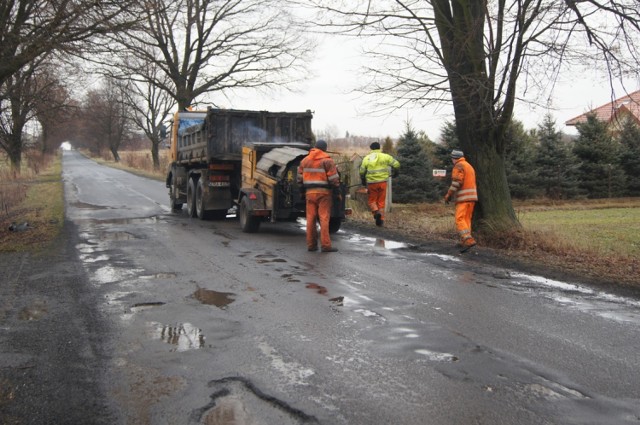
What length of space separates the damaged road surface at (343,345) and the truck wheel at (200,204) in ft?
19.9

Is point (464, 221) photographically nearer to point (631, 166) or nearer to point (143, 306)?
point (143, 306)

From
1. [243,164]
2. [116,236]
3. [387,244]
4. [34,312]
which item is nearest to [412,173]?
[243,164]

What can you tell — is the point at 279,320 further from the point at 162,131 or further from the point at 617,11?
the point at 162,131

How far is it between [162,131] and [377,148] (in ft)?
26.8

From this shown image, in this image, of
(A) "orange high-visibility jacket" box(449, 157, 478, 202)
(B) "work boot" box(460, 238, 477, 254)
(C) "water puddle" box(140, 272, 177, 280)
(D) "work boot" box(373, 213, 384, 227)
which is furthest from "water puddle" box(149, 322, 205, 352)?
(D) "work boot" box(373, 213, 384, 227)

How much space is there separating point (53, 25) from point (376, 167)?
23.0 feet

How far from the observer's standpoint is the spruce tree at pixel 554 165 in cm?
2399

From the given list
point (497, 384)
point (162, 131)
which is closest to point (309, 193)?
point (497, 384)

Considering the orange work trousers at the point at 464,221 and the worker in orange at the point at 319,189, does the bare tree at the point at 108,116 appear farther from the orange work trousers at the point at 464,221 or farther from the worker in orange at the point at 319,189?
the orange work trousers at the point at 464,221

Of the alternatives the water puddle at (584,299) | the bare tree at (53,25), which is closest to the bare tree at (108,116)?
the bare tree at (53,25)

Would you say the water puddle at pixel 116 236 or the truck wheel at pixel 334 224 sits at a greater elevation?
the truck wheel at pixel 334 224

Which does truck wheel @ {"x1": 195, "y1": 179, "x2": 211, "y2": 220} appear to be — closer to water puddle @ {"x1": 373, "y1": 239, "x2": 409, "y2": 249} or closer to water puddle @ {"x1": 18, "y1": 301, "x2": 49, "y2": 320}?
water puddle @ {"x1": 373, "y1": 239, "x2": 409, "y2": 249}

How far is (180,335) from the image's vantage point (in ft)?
16.8

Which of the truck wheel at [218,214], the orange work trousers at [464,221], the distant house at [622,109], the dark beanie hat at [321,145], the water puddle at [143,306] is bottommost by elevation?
the water puddle at [143,306]
